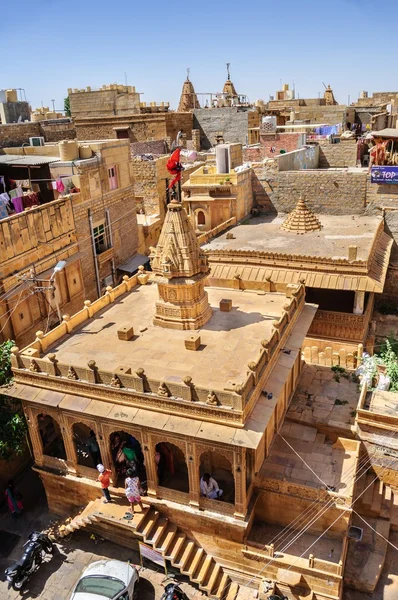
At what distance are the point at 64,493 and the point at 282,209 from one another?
23598 millimetres

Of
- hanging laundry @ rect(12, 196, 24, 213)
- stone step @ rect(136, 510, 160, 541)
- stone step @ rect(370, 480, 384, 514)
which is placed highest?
→ hanging laundry @ rect(12, 196, 24, 213)

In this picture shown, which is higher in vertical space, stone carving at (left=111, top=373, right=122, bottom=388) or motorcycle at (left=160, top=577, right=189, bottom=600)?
stone carving at (left=111, top=373, right=122, bottom=388)

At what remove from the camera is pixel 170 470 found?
53.6 feet

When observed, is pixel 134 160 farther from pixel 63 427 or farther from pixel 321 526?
pixel 321 526

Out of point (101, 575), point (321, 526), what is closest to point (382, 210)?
point (321, 526)

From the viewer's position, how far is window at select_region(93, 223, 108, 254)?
87.1 ft

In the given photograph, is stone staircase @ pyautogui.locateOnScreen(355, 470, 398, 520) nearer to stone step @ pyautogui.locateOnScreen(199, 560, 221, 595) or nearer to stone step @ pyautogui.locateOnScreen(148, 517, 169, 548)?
stone step @ pyautogui.locateOnScreen(199, 560, 221, 595)

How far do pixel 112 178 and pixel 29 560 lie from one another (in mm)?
19603

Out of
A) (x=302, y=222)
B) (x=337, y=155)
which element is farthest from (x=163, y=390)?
(x=337, y=155)

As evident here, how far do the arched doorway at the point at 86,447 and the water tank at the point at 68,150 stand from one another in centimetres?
1435

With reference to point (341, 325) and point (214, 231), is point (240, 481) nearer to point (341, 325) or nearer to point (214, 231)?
point (341, 325)

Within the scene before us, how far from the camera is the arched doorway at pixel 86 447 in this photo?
639 inches

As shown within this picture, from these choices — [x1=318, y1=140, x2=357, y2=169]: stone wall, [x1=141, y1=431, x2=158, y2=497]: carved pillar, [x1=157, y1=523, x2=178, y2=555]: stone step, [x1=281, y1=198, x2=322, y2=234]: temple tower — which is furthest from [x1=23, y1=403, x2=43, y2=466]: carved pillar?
[x1=318, y1=140, x2=357, y2=169]: stone wall

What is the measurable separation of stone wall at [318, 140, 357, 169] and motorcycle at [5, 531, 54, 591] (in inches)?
1315
